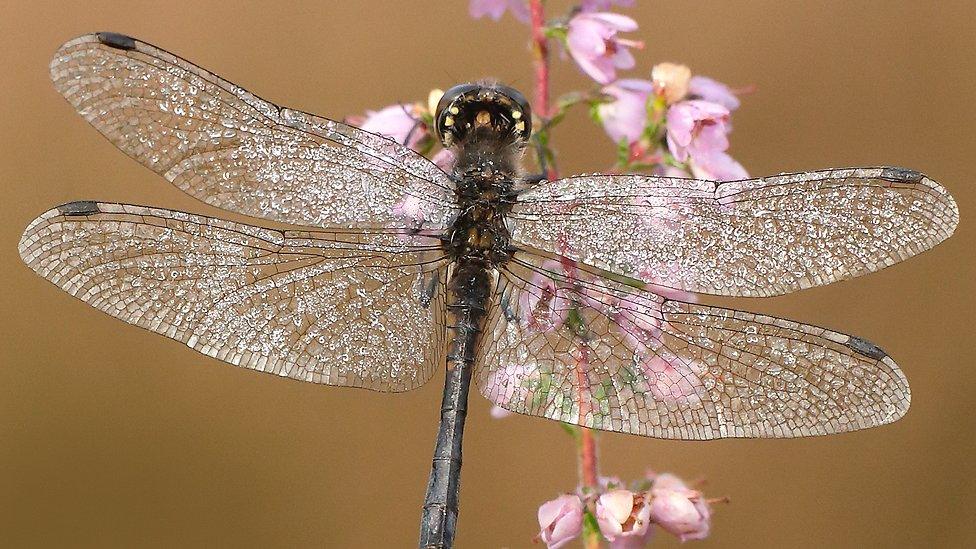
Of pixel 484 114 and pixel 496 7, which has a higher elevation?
pixel 496 7

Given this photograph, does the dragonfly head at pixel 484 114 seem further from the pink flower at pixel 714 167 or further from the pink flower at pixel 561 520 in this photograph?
the pink flower at pixel 561 520

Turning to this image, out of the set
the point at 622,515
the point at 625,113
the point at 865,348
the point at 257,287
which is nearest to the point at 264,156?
the point at 257,287

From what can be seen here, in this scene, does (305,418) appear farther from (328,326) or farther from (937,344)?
(937,344)

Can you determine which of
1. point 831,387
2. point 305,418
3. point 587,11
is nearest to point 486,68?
point 305,418

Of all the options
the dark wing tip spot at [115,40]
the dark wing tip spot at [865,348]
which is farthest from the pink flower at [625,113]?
the dark wing tip spot at [115,40]

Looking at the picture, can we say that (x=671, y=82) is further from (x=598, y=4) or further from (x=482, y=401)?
(x=482, y=401)

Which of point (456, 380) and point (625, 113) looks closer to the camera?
point (456, 380)
